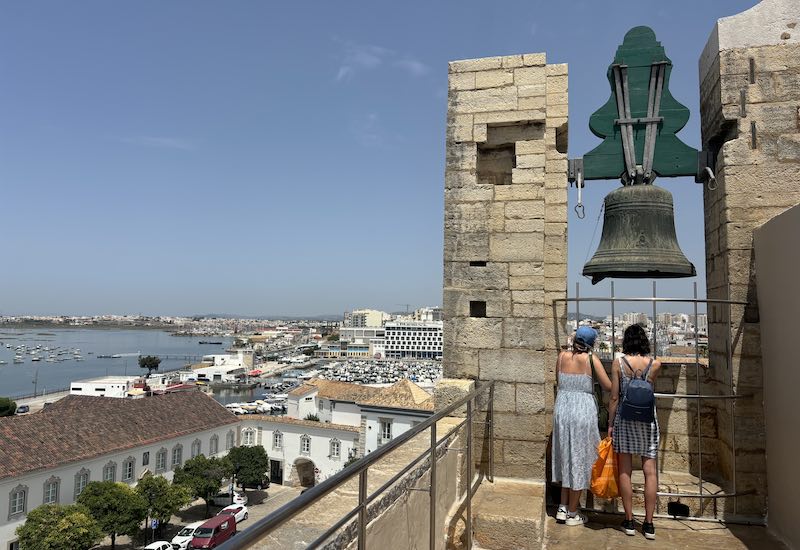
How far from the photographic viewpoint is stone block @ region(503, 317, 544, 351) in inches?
145

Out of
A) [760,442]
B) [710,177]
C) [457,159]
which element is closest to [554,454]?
[760,442]

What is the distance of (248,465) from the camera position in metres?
29.4

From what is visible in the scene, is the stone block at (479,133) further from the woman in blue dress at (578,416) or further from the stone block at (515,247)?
the woman in blue dress at (578,416)

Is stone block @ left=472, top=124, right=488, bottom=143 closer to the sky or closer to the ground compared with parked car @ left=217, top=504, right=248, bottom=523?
closer to the sky

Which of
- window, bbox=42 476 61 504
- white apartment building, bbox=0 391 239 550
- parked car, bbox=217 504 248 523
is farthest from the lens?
parked car, bbox=217 504 248 523

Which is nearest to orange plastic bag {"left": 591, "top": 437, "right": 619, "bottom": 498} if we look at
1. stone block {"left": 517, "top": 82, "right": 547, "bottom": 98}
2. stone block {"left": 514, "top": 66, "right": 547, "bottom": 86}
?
stone block {"left": 517, "top": 82, "right": 547, "bottom": 98}

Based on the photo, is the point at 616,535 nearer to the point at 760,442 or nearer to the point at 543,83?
the point at 760,442

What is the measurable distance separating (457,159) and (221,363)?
89.4 meters

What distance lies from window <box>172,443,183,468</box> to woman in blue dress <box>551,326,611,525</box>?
31407mm

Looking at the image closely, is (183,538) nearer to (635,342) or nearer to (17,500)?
(17,500)

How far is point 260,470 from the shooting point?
29891mm

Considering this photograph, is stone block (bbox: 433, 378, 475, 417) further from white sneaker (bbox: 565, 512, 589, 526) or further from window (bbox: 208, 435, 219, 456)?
window (bbox: 208, 435, 219, 456)

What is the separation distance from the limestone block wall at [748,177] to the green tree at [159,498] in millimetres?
24148

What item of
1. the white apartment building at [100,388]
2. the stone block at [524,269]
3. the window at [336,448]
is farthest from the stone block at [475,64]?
the white apartment building at [100,388]
